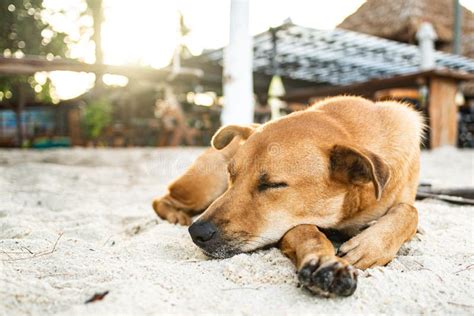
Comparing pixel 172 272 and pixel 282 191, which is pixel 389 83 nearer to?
pixel 282 191

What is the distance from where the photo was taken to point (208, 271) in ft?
6.47

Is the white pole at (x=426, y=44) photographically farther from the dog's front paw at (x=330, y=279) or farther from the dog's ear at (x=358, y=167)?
the dog's front paw at (x=330, y=279)

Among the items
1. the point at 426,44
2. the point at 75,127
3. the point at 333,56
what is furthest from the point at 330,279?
the point at 75,127

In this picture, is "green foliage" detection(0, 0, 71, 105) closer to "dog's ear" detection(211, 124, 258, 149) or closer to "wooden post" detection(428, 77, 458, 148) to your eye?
"dog's ear" detection(211, 124, 258, 149)

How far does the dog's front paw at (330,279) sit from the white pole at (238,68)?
380 cm

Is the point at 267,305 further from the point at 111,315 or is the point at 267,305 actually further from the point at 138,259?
the point at 138,259

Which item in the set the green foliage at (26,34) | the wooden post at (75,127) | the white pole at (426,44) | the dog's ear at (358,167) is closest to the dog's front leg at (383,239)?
the dog's ear at (358,167)

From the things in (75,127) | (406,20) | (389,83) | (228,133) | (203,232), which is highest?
(406,20)

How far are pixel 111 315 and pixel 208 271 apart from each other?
583mm

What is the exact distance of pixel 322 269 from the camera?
5.57 feet

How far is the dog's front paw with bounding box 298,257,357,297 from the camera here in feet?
5.40

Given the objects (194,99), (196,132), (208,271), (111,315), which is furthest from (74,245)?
(194,99)

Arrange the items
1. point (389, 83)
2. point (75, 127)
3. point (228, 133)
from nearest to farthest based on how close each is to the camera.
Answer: point (228, 133) < point (389, 83) < point (75, 127)

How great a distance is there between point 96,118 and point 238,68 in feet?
34.6
